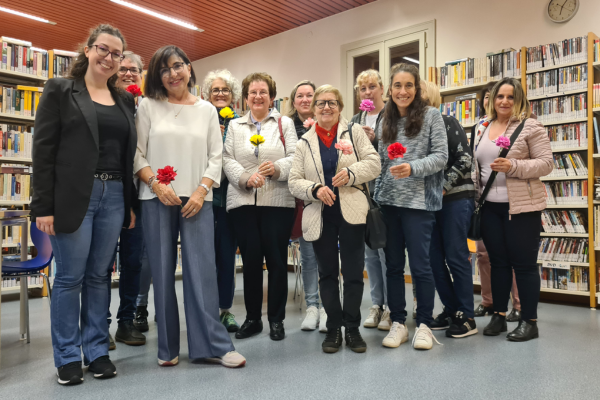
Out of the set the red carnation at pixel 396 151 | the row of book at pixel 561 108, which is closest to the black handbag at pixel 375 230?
the red carnation at pixel 396 151

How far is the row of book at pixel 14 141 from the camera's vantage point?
427cm

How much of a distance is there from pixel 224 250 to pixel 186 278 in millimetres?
670

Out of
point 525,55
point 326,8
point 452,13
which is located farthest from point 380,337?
point 326,8

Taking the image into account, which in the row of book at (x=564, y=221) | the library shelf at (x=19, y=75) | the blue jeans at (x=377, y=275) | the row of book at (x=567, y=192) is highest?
the library shelf at (x=19, y=75)

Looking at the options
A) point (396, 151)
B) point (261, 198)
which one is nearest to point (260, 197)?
point (261, 198)

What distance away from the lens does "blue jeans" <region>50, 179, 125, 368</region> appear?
1973 mm

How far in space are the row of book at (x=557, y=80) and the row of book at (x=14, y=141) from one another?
4963mm

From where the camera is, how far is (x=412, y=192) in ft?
8.23

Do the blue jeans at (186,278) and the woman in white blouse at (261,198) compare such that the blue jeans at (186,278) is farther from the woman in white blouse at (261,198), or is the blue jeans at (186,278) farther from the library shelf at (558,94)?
the library shelf at (558,94)

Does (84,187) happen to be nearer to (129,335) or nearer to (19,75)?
(129,335)

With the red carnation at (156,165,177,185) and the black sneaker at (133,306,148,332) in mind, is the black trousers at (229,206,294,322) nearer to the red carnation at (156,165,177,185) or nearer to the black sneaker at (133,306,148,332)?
the red carnation at (156,165,177,185)

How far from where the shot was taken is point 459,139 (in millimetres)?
2832

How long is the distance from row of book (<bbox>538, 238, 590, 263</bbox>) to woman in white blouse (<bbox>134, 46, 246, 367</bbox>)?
3072 millimetres

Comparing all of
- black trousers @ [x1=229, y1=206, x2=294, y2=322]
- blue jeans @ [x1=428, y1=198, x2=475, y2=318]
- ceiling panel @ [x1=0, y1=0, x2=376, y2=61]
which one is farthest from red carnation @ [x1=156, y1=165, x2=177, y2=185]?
ceiling panel @ [x1=0, y1=0, x2=376, y2=61]
